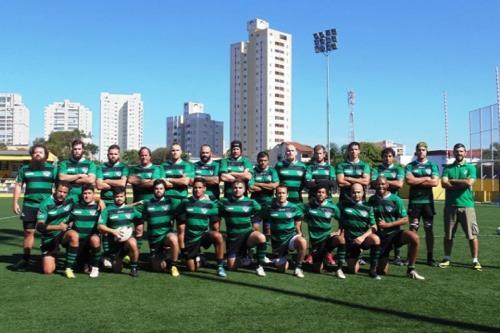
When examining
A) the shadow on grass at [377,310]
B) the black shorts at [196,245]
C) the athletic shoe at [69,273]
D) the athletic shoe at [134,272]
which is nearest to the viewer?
the shadow on grass at [377,310]

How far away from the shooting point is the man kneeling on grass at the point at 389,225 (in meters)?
6.71

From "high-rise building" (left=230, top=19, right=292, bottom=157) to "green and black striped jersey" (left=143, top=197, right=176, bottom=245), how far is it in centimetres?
10031

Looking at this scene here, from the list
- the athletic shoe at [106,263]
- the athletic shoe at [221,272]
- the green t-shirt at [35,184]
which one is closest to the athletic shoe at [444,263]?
the athletic shoe at [221,272]

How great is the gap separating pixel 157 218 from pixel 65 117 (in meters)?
141

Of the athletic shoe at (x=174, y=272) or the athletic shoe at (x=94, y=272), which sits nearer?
the athletic shoe at (x=94, y=272)

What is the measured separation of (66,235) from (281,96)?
344ft

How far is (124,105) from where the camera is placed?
143625mm

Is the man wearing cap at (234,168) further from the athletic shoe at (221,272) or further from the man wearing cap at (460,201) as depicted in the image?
the man wearing cap at (460,201)

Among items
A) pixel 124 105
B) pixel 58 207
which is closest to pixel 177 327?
pixel 58 207

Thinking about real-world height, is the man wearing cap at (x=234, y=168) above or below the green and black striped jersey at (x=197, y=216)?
above

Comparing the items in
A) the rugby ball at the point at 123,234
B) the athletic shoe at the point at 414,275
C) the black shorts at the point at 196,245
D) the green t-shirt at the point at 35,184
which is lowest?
the athletic shoe at the point at 414,275

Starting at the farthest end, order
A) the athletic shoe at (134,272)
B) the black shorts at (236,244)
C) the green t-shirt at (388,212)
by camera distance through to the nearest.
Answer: the black shorts at (236,244)
the green t-shirt at (388,212)
the athletic shoe at (134,272)

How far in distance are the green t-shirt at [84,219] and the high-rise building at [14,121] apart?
378 feet

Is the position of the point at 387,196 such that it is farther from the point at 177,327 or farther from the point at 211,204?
the point at 177,327
